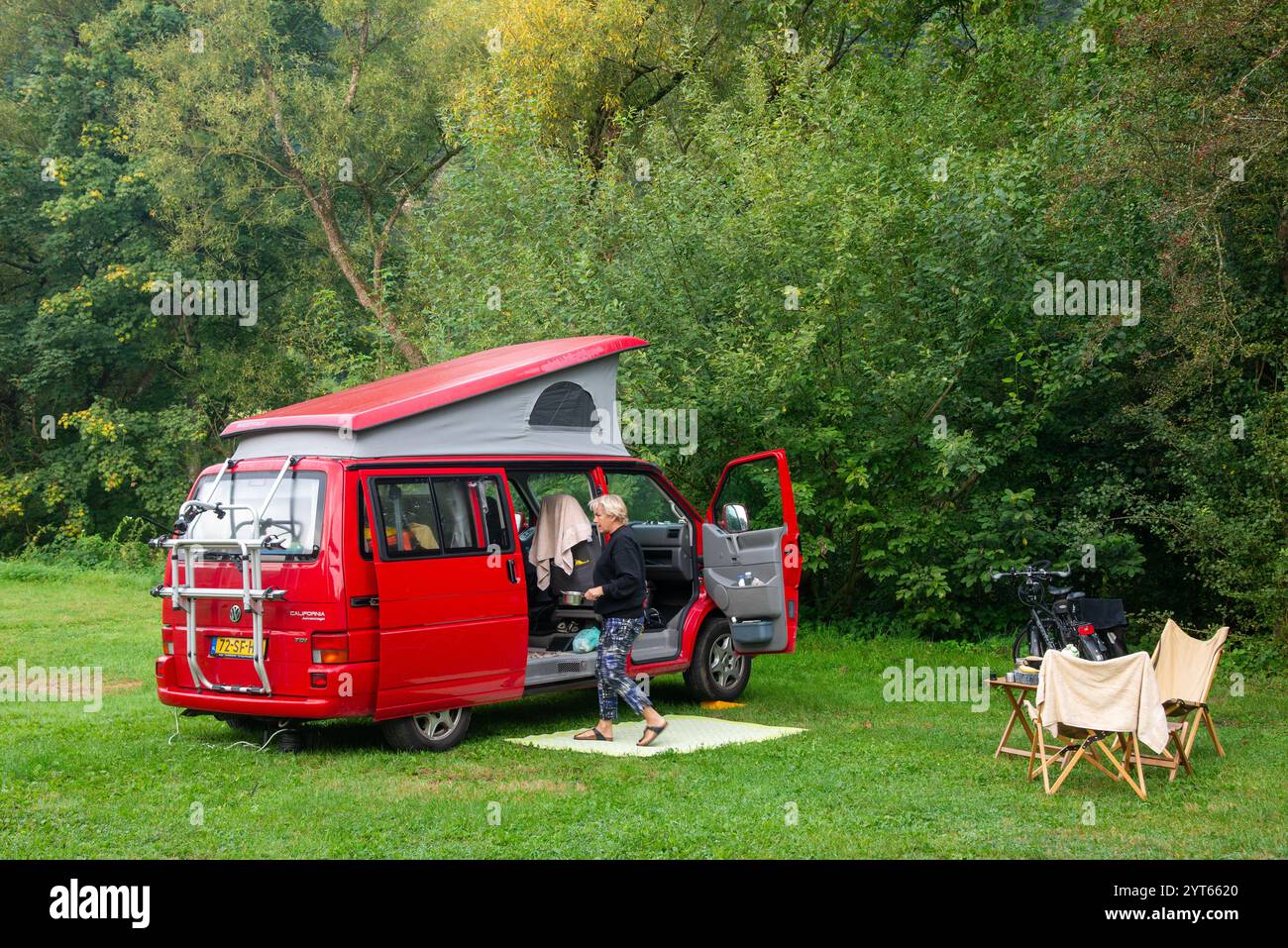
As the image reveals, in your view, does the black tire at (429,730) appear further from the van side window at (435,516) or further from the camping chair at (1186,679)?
the camping chair at (1186,679)

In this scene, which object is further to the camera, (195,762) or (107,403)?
(107,403)

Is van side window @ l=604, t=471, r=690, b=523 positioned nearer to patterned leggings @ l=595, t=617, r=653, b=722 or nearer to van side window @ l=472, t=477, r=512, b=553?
van side window @ l=472, t=477, r=512, b=553

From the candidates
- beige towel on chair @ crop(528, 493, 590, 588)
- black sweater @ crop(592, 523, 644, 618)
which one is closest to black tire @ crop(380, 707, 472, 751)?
black sweater @ crop(592, 523, 644, 618)

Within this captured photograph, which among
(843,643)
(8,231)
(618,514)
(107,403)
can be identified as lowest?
(843,643)

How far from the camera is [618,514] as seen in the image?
9148 millimetres

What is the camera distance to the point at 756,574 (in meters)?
10.6

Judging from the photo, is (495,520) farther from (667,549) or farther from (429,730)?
(667,549)

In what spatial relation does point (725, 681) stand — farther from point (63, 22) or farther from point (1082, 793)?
point (63, 22)

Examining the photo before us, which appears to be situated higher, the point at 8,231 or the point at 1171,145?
the point at 8,231

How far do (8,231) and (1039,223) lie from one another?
26120mm

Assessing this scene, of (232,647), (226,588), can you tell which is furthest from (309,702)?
(226,588)
